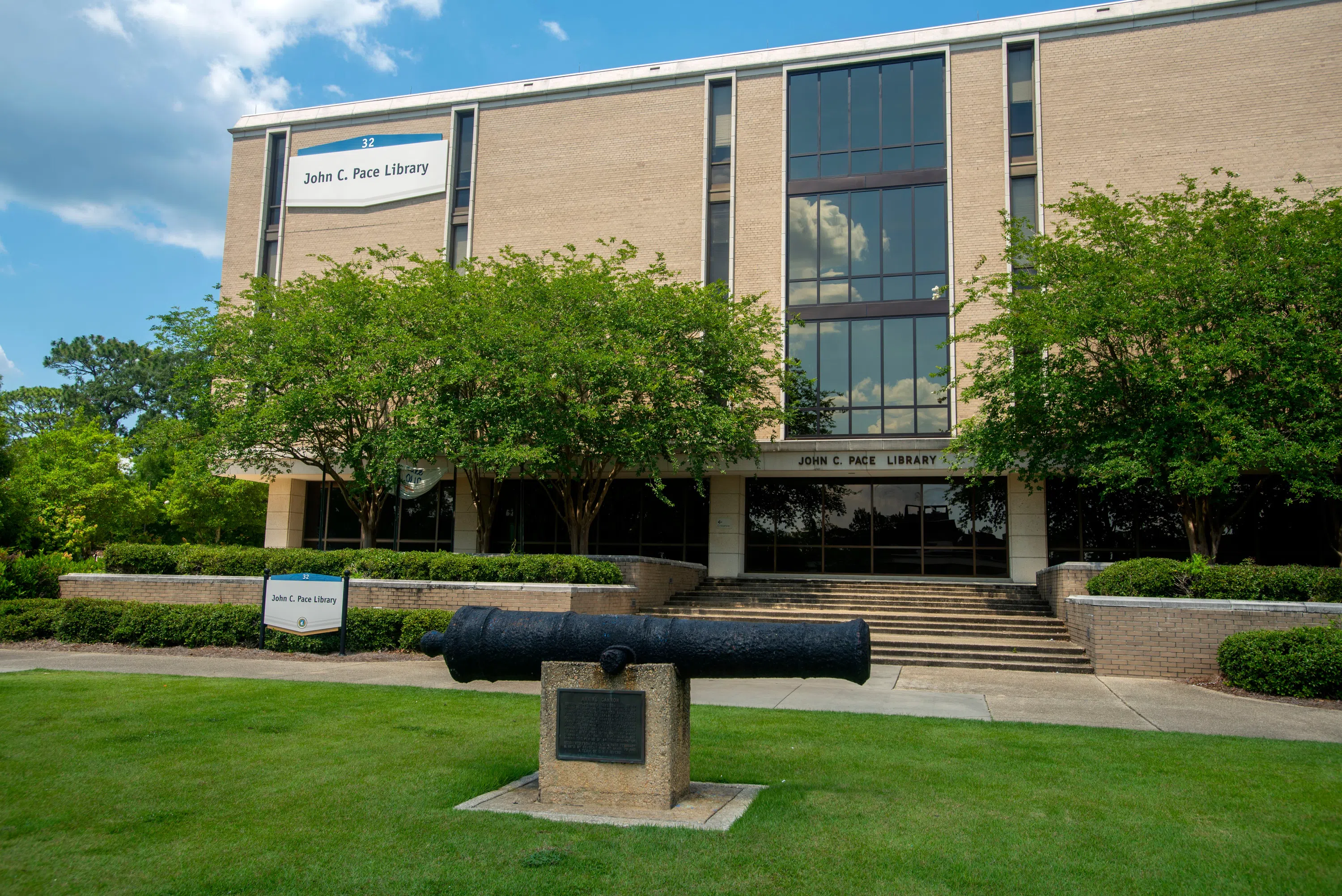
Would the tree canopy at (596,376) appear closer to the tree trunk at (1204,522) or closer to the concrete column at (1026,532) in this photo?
the concrete column at (1026,532)

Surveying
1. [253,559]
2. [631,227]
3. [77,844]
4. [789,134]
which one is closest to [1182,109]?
[789,134]

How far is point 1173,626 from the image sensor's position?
Result: 547 inches

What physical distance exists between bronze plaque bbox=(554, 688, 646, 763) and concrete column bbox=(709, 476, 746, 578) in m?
18.9

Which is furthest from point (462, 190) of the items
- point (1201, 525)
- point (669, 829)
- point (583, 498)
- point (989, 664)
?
point (669, 829)

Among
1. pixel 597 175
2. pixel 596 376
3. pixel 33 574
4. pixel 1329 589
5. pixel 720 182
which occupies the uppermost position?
pixel 597 175

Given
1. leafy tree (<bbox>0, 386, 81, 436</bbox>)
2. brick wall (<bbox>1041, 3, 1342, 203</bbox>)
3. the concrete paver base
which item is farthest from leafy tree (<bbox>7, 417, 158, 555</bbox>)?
brick wall (<bbox>1041, 3, 1342, 203</bbox>)

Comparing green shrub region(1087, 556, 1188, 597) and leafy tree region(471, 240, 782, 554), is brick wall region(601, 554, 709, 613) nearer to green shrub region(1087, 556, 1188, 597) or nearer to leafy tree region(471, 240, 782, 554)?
leafy tree region(471, 240, 782, 554)

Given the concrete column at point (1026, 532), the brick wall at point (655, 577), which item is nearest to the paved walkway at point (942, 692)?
the brick wall at point (655, 577)

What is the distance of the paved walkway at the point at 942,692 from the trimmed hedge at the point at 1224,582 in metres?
1.49

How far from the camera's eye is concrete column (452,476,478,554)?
26844 millimetres

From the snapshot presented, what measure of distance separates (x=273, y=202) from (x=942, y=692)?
2655cm

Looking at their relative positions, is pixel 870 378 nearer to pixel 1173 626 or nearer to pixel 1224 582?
pixel 1224 582

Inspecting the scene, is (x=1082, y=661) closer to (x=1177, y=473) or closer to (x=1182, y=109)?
(x=1177, y=473)

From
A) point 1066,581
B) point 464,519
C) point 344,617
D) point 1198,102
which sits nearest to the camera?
point 344,617
